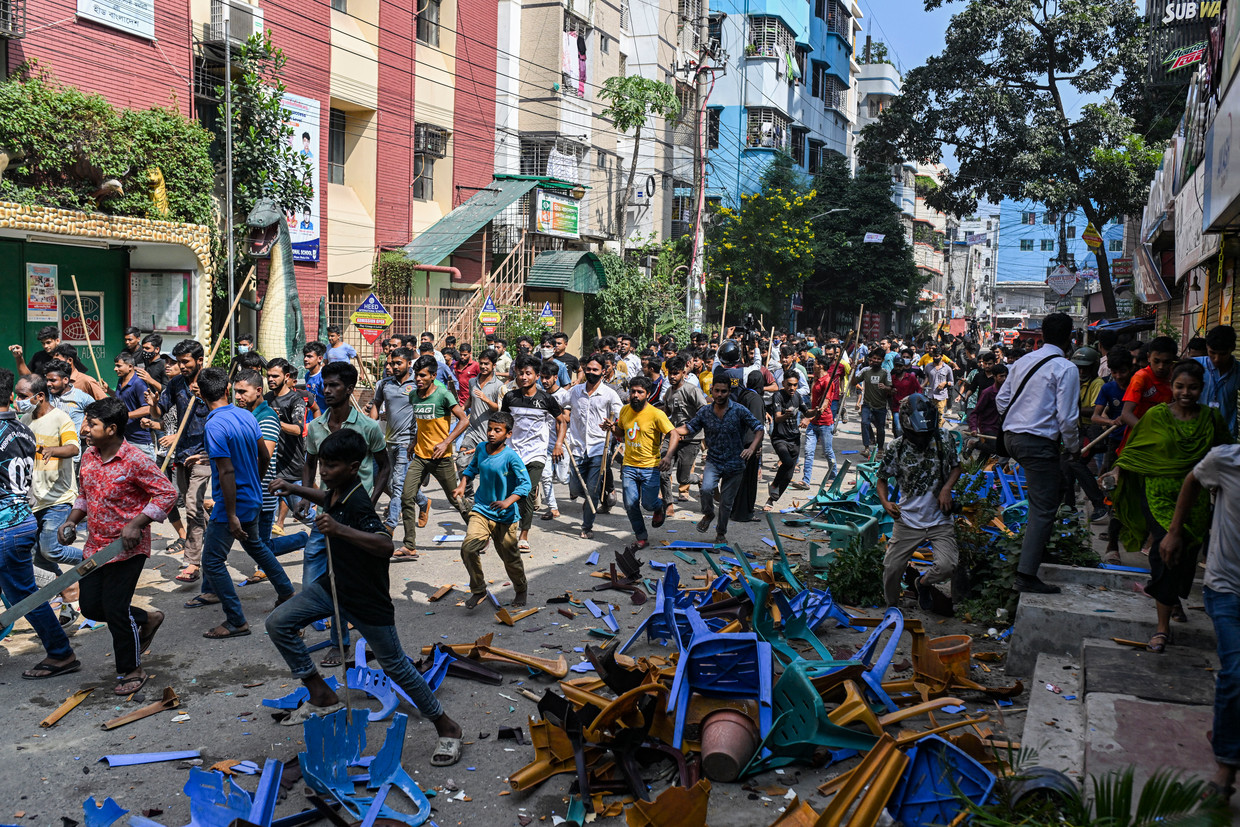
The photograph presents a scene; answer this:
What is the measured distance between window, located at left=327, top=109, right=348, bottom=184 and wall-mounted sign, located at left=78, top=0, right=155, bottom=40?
253 inches

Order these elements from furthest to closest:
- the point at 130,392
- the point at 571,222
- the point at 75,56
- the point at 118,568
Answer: the point at 571,222 → the point at 75,56 → the point at 130,392 → the point at 118,568

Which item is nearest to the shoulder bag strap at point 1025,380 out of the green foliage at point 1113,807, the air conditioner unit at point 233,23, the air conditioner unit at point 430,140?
the green foliage at point 1113,807

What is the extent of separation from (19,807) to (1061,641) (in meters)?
5.52

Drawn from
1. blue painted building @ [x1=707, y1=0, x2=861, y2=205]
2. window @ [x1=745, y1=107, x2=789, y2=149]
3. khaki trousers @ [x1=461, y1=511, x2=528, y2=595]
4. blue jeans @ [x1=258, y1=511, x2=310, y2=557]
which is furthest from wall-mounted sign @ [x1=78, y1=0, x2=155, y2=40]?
window @ [x1=745, y1=107, x2=789, y2=149]

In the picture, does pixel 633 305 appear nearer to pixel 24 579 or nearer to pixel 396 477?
pixel 396 477

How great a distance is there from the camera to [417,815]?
4.23 m

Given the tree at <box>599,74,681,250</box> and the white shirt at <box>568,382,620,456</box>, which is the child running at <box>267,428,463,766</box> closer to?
the white shirt at <box>568,382,620,456</box>

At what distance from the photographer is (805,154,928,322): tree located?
42938mm

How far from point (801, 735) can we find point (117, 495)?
4057 mm

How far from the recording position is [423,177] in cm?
2534

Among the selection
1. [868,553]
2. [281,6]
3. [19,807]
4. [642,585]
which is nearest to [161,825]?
[19,807]

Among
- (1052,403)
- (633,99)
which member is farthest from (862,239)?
(1052,403)

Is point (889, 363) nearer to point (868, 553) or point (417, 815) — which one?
point (868, 553)

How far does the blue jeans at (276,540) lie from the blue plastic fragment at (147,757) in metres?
2.40
